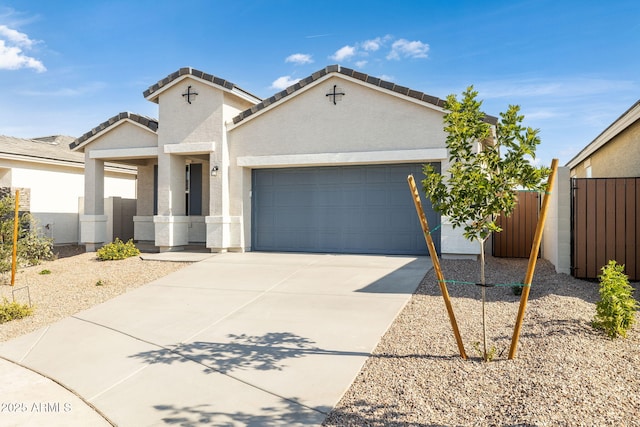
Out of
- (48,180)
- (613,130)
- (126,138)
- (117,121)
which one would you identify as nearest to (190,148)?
(126,138)

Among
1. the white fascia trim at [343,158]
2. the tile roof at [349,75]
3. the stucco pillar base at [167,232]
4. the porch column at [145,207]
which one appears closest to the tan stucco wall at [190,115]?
the tile roof at [349,75]

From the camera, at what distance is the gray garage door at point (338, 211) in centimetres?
1176

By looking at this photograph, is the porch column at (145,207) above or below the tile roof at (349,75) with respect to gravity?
below

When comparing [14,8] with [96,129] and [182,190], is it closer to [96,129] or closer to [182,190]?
[96,129]

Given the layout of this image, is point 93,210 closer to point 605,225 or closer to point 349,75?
point 349,75

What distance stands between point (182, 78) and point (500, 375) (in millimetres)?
11781

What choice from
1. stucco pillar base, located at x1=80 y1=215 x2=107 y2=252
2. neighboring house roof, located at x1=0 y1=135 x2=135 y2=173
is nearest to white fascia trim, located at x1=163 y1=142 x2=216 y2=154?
stucco pillar base, located at x1=80 y1=215 x2=107 y2=252

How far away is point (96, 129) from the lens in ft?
47.1

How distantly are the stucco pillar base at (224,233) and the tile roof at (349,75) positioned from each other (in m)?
2.89

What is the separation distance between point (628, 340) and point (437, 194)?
295 cm

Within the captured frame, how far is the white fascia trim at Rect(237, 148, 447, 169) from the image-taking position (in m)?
11.1

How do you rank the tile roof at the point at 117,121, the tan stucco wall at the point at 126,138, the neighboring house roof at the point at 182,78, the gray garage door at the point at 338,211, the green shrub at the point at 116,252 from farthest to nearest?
the tan stucco wall at the point at 126,138, the tile roof at the point at 117,121, the green shrub at the point at 116,252, the neighboring house roof at the point at 182,78, the gray garage door at the point at 338,211

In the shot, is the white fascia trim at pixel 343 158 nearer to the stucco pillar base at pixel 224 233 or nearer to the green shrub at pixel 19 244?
the stucco pillar base at pixel 224 233

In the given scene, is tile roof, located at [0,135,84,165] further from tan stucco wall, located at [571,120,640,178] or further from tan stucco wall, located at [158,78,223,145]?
tan stucco wall, located at [571,120,640,178]
